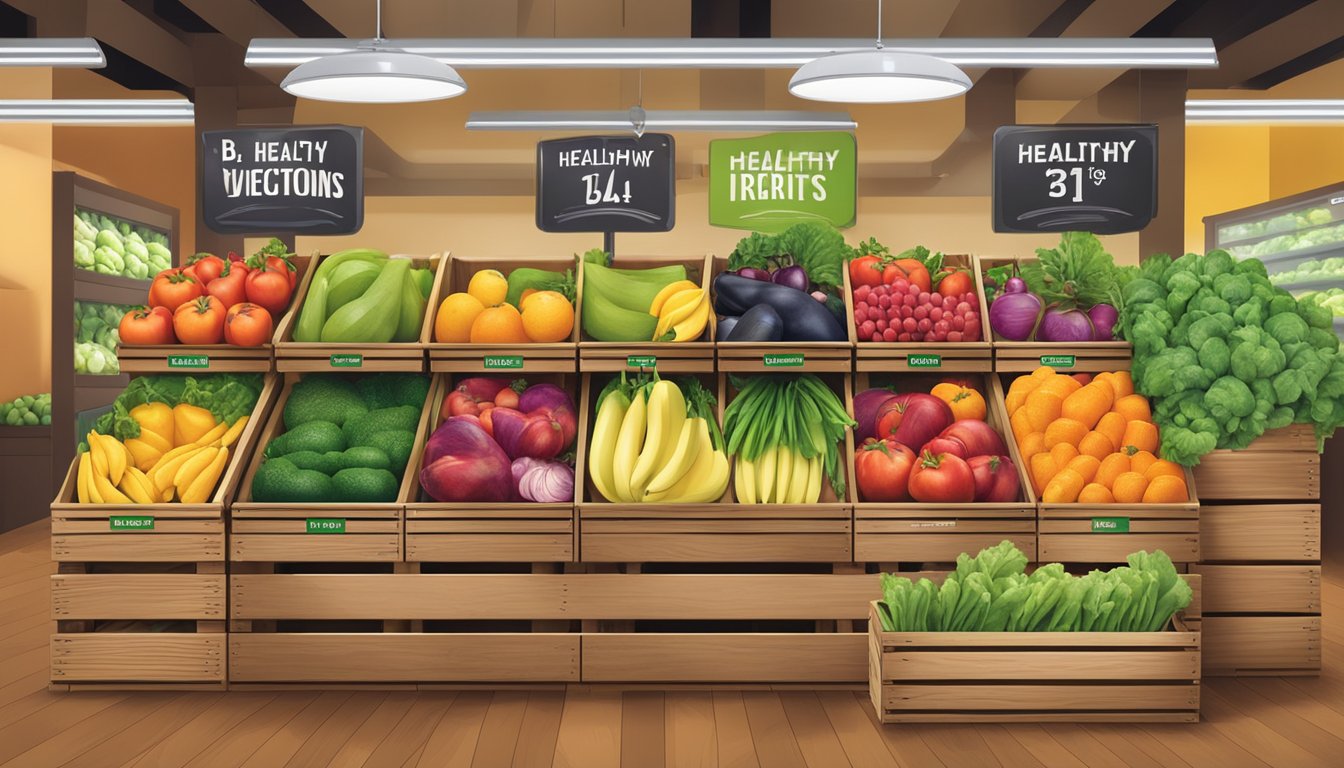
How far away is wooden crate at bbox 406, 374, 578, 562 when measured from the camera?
12.4 ft

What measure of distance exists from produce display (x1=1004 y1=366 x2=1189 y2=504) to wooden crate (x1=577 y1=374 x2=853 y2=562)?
2.46 feet

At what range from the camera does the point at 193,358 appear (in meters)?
3.97

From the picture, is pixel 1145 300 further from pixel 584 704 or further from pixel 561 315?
pixel 584 704

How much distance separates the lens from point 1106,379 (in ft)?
13.2

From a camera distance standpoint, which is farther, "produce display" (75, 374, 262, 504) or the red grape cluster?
the red grape cluster

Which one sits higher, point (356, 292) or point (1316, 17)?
point (1316, 17)

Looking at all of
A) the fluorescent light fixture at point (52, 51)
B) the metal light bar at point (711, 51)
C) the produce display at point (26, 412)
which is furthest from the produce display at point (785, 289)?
the produce display at point (26, 412)

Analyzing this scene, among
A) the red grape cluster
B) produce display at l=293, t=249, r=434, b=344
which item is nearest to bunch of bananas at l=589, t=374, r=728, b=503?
the red grape cluster

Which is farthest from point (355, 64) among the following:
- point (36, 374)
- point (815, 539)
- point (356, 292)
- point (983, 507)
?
point (36, 374)

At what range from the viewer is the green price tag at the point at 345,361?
393 cm

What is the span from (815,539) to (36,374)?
25.4ft

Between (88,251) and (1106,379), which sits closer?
(1106,379)

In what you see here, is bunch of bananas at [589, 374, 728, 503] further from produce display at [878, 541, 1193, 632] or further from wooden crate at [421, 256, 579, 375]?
produce display at [878, 541, 1193, 632]

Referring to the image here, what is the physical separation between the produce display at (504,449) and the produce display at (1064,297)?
1.68 metres
